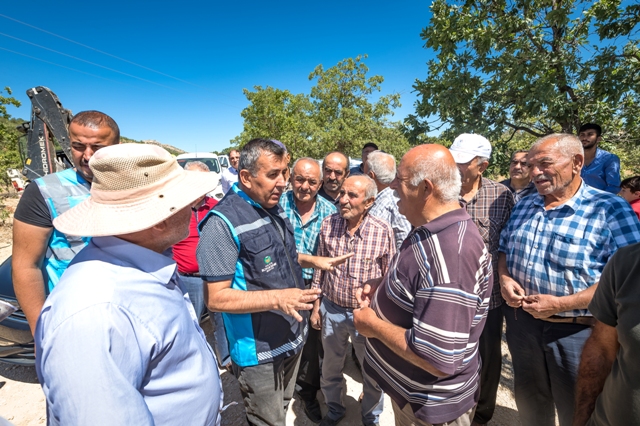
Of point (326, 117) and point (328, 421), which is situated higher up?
point (326, 117)

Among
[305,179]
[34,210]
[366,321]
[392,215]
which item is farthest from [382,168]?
[34,210]

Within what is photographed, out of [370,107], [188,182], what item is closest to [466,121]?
[188,182]

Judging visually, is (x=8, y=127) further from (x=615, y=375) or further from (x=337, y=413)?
(x=615, y=375)

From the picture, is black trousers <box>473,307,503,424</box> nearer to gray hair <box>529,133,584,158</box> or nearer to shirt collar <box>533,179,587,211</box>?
shirt collar <box>533,179,587,211</box>

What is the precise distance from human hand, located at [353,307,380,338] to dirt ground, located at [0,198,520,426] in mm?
1668

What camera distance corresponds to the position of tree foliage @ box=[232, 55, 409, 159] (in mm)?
18375

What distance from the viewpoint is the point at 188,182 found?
115 cm

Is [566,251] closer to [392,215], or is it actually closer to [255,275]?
[392,215]

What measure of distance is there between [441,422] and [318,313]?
1.39 metres

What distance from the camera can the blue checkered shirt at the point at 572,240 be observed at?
1784 millimetres

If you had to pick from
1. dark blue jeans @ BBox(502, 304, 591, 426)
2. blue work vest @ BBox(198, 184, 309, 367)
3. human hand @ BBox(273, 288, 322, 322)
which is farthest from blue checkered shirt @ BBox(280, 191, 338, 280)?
dark blue jeans @ BBox(502, 304, 591, 426)

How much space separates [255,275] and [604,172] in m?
4.94

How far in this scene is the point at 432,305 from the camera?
50.7 inches

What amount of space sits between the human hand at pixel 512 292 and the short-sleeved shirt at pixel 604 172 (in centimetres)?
320
